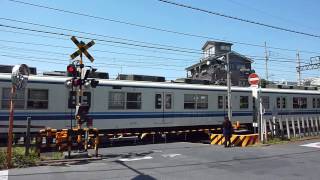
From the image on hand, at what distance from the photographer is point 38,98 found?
16812mm

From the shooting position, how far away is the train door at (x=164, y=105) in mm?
20266

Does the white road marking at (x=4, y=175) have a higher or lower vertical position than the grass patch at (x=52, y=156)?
lower

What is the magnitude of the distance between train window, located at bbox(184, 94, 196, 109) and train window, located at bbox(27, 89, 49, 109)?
8.22m

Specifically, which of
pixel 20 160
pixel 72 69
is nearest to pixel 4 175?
pixel 20 160

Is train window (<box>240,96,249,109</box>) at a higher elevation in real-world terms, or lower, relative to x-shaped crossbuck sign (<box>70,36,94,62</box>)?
lower

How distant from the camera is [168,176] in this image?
9883mm

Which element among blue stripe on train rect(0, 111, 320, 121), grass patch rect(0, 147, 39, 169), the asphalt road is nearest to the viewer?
the asphalt road

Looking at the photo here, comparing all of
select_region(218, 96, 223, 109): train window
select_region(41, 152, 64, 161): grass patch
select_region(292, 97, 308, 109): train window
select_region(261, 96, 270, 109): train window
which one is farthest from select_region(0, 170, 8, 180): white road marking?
select_region(292, 97, 308, 109): train window

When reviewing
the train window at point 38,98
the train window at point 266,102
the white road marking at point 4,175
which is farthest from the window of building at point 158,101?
the white road marking at point 4,175

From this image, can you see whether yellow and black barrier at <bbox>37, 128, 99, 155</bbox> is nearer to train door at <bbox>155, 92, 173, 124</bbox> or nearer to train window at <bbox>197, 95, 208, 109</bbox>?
train door at <bbox>155, 92, 173, 124</bbox>

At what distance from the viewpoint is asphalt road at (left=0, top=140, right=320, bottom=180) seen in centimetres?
997

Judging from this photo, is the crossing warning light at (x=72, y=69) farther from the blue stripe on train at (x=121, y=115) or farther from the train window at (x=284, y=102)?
the train window at (x=284, y=102)

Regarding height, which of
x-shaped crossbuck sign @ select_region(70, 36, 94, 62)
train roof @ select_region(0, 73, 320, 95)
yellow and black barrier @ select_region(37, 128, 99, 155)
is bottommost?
yellow and black barrier @ select_region(37, 128, 99, 155)

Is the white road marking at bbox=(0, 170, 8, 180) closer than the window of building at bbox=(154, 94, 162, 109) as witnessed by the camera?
Yes
